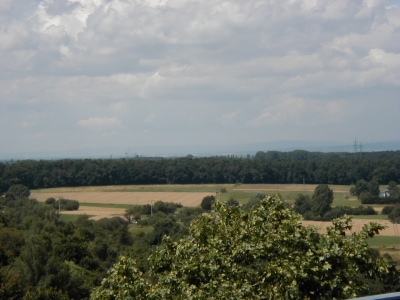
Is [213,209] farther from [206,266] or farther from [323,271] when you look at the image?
[323,271]

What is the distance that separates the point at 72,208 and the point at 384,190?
2206 cm

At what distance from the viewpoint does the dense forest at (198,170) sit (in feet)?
94.7

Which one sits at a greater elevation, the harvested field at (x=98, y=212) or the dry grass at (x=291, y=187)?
the dry grass at (x=291, y=187)

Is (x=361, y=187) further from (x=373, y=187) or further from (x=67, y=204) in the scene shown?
(x=67, y=204)

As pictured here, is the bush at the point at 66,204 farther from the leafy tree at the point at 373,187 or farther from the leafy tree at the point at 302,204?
the leafy tree at the point at 373,187

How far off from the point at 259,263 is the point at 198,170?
101 feet

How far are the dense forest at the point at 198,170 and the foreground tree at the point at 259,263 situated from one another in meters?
20.0

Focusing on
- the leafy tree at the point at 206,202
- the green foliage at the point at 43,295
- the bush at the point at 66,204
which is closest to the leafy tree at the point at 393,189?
the leafy tree at the point at 206,202

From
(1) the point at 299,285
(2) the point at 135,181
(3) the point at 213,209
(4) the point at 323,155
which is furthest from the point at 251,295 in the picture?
(2) the point at 135,181

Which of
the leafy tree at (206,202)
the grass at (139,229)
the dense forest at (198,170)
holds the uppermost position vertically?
the dense forest at (198,170)

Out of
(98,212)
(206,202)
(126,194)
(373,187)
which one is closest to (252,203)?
(373,187)

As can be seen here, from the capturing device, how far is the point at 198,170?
125 feet

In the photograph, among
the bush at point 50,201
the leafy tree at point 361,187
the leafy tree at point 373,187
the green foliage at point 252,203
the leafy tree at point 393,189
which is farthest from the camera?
the bush at point 50,201

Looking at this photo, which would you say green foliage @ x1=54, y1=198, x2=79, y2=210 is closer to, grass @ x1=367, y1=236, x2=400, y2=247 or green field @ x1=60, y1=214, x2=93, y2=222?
green field @ x1=60, y1=214, x2=93, y2=222
